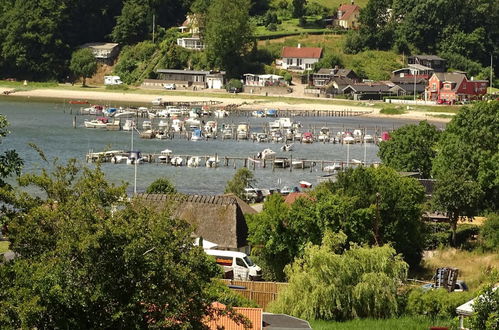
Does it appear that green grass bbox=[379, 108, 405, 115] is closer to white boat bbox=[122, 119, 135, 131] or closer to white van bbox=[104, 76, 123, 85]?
white boat bbox=[122, 119, 135, 131]

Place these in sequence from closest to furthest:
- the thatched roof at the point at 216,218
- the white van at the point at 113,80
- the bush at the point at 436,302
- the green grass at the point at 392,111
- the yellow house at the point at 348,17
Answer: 1. the bush at the point at 436,302
2. the thatched roof at the point at 216,218
3. the green grass at the point at 392,111
4. the white van at the point at 113,80
5. the yellow house at the point at 348,17

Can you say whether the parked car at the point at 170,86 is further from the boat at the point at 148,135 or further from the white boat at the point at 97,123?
the boat at the point at 148,135

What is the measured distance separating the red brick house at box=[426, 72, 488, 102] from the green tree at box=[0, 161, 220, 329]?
347 feet

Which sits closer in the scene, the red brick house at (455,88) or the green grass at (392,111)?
the green grass at (392,111)

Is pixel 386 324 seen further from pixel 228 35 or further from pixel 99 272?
pixel 228 35

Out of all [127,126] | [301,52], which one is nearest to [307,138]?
[127,126]

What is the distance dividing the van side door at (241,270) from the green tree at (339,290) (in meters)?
5.28

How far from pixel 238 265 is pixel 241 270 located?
19 cm

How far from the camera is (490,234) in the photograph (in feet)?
131

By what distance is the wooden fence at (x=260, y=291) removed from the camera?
2859cm

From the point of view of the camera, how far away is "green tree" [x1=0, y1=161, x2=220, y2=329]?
17.0 m

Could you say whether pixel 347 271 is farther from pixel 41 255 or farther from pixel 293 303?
pixel 41 255

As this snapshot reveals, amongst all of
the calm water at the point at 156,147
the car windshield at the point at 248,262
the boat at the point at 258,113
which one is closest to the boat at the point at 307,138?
the calm water at the point at 156,147

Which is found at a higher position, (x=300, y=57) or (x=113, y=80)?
(x=300, y=57)
